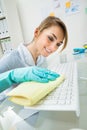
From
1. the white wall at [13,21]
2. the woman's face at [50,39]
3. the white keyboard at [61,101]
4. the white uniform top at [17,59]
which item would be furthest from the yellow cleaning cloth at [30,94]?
the white wall at [13,21]

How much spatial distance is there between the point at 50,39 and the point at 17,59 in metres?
0.31

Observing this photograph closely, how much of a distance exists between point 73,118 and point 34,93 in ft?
0.53

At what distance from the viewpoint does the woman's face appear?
3.75 feet

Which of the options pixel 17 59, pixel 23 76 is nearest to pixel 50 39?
pixel 17 59

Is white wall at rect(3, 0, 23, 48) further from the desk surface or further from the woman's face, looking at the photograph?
the desk surface

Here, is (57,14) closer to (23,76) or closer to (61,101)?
(23,76)

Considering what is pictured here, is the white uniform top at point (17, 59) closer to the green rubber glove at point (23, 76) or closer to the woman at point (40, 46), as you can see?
the woman at point (40, 46)

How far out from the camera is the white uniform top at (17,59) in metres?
0.99

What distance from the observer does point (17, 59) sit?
1092 millimetres

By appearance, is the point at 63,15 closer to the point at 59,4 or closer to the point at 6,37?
the point at 59,4

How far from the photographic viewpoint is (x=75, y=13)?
66.7 inches

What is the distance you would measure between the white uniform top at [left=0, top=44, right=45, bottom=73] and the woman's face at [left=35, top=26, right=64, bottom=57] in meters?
0.13

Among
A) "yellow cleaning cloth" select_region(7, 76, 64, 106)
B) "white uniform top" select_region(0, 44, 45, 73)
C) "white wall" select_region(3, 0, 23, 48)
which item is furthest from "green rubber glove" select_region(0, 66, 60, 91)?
"white wall" select_region(3, 0, 23, 48)

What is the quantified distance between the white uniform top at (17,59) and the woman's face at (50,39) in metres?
0.13
